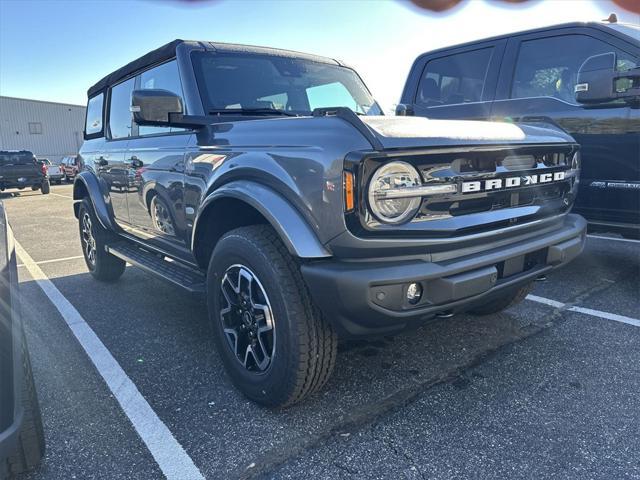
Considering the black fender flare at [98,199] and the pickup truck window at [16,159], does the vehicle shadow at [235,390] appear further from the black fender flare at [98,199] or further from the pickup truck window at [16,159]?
the pickup truck window at [16,159]

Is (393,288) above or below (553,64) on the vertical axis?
below

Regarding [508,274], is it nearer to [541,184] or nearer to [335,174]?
[541,184]

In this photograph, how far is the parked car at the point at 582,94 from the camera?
3869 mm

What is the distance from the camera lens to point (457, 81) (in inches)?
206

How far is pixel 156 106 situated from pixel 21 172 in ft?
64.4

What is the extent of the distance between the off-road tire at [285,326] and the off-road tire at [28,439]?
965 millimetres

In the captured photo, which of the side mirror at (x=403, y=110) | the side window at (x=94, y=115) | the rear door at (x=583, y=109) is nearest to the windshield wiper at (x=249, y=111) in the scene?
the side mirror at (x=403, y=110)

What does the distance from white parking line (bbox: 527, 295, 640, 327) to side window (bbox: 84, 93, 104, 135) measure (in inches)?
179

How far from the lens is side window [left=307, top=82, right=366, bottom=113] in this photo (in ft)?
11.4

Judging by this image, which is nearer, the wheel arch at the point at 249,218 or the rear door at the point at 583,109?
the wheel arch at the point at 249,218

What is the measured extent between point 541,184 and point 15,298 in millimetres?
2618

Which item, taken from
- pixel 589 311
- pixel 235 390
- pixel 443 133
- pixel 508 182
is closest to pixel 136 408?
pixel 235 390

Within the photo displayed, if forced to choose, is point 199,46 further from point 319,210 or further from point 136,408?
point 136,408

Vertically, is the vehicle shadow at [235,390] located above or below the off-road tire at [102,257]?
below
